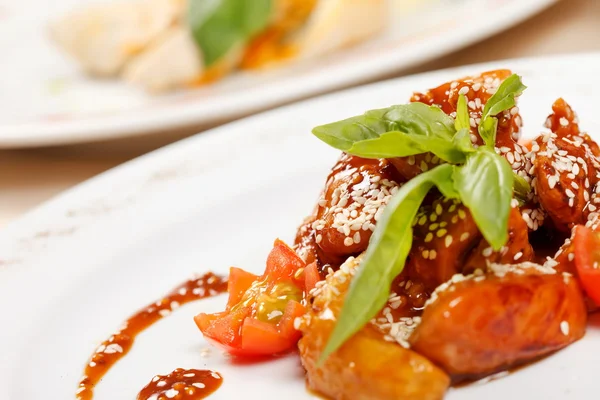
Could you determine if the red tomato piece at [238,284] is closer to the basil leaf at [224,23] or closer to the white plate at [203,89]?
the white plate at [203,89]

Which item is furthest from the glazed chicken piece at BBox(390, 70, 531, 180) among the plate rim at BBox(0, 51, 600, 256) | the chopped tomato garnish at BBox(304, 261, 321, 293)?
the plate rim at BBox(0, 51, 600, 256)

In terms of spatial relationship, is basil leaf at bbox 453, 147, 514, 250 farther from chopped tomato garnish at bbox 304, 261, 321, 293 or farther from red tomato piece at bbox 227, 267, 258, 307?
red tomato piece at bbox 227, 267, 258, 307

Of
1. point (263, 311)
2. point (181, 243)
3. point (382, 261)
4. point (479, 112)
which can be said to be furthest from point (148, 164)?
point (382, 261)

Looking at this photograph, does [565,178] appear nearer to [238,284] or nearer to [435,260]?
[435,260]

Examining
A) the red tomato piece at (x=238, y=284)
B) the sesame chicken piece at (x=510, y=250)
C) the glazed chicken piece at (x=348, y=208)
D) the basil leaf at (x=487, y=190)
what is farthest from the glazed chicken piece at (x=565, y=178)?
the red tomato piece at (x=238, y=284)

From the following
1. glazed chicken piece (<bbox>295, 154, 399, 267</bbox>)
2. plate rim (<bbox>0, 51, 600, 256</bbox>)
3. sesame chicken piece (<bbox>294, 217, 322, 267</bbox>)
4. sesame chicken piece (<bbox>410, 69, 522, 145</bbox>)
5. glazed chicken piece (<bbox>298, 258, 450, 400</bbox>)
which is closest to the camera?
glazed chicken piece (<bbox>298, 258, 450, 400</bbox>)

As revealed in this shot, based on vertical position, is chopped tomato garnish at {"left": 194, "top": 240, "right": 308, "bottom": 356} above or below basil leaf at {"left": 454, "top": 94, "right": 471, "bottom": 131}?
below
